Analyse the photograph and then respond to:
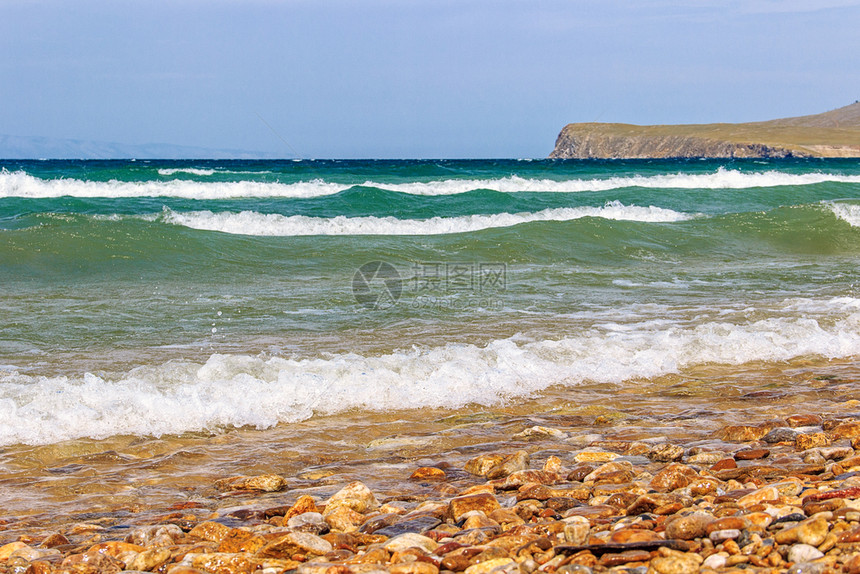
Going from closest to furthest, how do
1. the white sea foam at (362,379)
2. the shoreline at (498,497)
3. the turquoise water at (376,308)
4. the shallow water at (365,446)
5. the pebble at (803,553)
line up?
1. the pebble at (803,553)
2. the shoreline at (498,497)
3. the shallow water at (365,446)
4. the white sea foam at (362,379)
5. the turquoise water at (376,308)

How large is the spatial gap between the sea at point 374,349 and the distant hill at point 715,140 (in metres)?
83.9

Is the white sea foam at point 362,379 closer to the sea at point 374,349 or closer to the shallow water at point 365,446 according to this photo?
the sea at point 374,349

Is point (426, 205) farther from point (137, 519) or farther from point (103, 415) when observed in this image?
point (137, 519)

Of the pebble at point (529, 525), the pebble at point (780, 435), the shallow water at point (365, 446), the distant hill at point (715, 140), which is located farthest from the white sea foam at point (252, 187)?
the distant hill at point (715, 140)

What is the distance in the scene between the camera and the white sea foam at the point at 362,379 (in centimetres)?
485

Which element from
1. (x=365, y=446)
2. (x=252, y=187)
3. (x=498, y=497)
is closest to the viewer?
(x=498, y=497)

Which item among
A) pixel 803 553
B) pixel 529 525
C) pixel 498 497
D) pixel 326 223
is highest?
pixel 326 223

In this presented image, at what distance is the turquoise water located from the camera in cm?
539

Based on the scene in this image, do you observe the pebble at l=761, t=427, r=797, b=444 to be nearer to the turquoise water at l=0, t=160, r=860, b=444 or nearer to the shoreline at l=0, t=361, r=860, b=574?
the shoreline at l=0, t=361, r=860, b=574

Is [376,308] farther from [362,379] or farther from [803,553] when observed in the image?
[803,553]

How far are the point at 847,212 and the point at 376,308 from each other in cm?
1622

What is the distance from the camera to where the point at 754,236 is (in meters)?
17.3

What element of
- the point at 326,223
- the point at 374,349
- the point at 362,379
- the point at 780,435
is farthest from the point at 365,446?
the point at 326,223

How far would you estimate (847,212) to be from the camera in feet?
64.2
